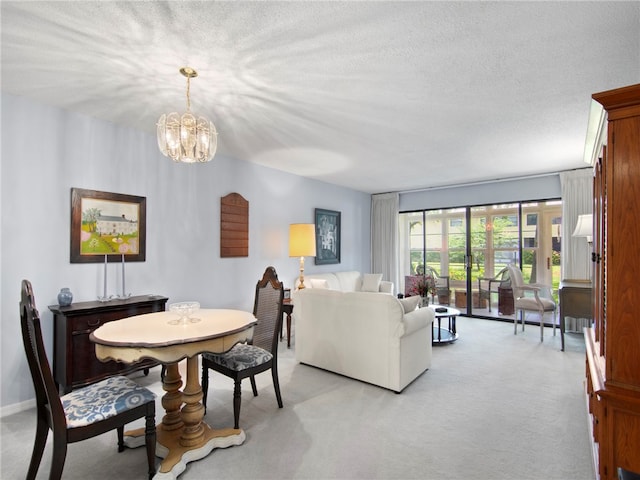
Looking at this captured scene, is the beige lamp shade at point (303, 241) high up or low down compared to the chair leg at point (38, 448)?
up

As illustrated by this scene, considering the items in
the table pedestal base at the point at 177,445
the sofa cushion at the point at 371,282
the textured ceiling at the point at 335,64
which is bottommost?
the table pedestal base at the point at 177,445

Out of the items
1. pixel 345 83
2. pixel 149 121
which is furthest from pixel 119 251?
pixel 345 83

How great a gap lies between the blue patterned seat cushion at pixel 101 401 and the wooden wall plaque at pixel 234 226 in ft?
8.11

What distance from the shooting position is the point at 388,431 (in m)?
2.31

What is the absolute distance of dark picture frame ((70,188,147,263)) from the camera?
297 centimetres

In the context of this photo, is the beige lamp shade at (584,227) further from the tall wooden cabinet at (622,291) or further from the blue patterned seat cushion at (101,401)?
the blue patterned seat cushion at (101,401)

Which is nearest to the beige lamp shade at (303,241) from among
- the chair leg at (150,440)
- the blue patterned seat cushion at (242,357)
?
the blue patterned seat cushion at (242,357)

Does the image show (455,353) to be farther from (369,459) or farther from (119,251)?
(119,251)

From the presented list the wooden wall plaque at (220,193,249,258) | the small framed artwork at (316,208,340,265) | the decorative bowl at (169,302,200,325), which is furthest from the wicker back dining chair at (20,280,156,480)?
the small framed artwork at (316,208,340,265)

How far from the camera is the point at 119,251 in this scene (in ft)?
10.6

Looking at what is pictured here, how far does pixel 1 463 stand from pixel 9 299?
118cm

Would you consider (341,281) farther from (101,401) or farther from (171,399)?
(101,401)

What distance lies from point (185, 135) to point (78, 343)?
1863 mm

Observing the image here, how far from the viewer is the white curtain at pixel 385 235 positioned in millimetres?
6980
